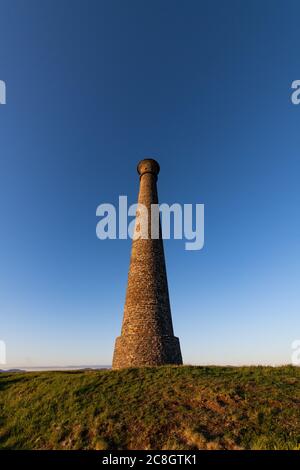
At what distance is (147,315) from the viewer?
18984 mm

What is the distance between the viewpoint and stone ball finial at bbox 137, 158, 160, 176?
2611cm

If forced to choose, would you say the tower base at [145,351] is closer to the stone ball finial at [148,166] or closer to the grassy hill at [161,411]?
the grassy hill at [161,411]

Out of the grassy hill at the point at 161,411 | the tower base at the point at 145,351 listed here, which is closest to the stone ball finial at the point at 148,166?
the tower base at the point at 145,351

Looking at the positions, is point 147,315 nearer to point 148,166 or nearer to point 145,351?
point 145,351

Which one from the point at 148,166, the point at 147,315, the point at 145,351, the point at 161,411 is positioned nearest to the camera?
the point at 161,411

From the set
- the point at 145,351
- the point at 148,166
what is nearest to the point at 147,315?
the point at 145,351

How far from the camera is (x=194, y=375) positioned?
12820 mm

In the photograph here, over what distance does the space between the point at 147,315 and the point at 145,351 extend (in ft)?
8.06

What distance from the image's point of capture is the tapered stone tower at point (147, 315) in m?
17.9

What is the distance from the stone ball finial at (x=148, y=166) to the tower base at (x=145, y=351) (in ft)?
52.2
